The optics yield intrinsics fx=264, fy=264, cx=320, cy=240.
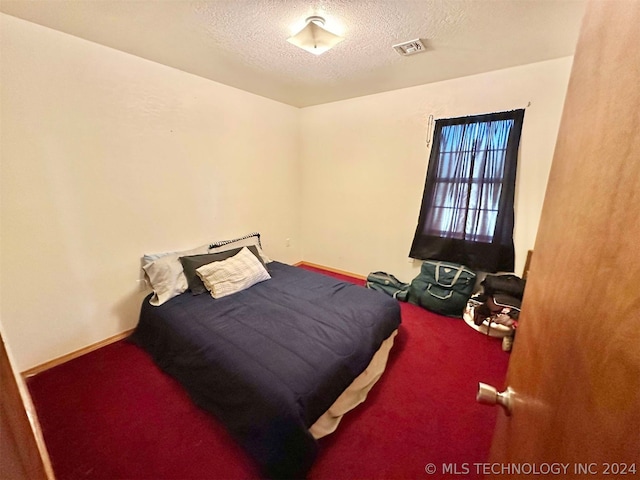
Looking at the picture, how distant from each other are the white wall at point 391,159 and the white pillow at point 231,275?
1.54 metres

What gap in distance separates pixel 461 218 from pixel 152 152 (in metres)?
2.99

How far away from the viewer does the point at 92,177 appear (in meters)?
2.01

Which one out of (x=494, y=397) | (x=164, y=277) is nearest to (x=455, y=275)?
(x=494, y=397)

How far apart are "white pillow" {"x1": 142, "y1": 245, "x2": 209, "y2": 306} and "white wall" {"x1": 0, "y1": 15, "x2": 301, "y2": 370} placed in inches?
7.6

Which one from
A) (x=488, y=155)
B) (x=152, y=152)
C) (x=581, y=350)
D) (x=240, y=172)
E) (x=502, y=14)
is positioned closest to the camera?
(x=581, y=350)

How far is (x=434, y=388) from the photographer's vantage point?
5.81 feet

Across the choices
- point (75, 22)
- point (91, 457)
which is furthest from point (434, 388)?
point (75, 22)

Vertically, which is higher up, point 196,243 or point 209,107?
point 209,107

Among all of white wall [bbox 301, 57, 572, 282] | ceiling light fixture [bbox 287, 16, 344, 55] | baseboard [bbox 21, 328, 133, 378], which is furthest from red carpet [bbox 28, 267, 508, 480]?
ceiling light fixture [bbox 287, 16, 344, 55]

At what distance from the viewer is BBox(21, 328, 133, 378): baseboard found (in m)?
1.88

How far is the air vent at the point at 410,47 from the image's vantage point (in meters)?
1.91

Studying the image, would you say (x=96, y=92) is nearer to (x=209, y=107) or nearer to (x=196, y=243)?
(x=209, y=107)

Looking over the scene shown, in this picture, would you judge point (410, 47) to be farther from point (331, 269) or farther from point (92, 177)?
point (331, 269)

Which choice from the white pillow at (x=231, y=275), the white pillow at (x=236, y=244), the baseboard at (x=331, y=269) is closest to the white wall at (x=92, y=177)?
the white pillow at (x=236, y=244)
